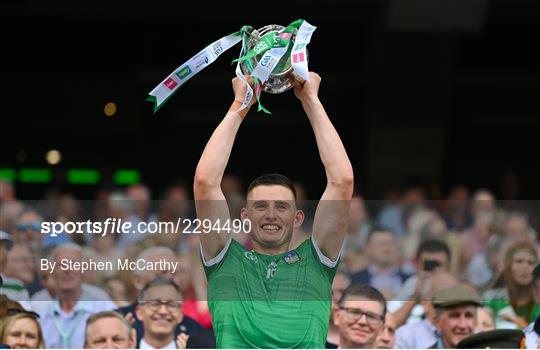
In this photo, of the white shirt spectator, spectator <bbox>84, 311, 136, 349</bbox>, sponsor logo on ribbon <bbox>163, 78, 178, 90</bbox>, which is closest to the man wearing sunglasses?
spectator <bbox>84, 311, 136, 349</bbox>

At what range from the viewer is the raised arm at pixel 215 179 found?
4926 millimetres

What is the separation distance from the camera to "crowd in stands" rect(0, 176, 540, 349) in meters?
5.85

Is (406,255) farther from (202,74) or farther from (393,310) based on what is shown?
(202,74)

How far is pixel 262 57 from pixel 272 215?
0.63 m

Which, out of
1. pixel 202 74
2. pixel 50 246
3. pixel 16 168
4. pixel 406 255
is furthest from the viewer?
pixel 202 74

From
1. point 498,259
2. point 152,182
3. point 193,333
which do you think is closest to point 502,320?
point 498,259

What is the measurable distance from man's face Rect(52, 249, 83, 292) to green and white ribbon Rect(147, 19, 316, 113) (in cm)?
94

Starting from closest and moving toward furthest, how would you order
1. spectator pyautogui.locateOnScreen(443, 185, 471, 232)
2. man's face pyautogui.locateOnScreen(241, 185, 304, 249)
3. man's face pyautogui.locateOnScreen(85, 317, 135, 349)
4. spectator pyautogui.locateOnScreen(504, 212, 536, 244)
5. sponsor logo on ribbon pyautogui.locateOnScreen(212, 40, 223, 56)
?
man's face pyautogui.locateOnScreen(241, 185, 304, 249) → sponsor logo on ribbon pyautogui.locateOnScreen(212, 40, 223, 56) → man's face pyautogui.locateOnScreen(85, 317, 135, 349) → spectator pyautogui.locateOnScreen(504, 212, 536, 244) → spectator pyautogui.locateOnScreen(443, 185, 471, 232)

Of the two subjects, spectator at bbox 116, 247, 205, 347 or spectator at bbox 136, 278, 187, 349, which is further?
spectator at bbox 136, 278, 187, 349

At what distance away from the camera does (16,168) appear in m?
13.6

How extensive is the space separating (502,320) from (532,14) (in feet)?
29.1

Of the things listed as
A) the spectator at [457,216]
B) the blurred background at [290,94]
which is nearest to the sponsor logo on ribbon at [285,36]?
the spectator at [457,216]

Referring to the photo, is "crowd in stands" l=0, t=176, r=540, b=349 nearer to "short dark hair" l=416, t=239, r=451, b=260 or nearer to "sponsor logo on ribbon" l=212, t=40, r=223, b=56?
"short dark hair" l=416, t=239, r=451, b=260

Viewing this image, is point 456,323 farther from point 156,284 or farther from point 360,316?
point 156,284
